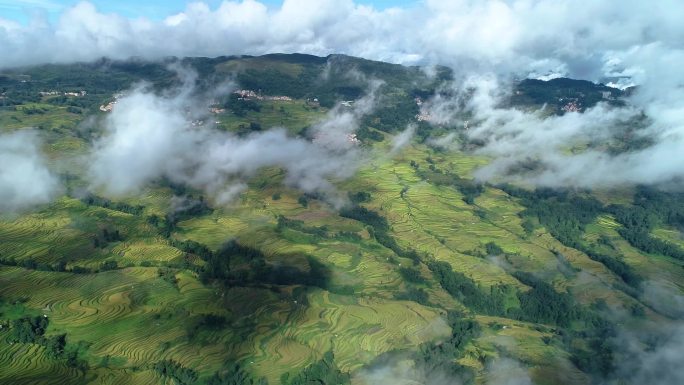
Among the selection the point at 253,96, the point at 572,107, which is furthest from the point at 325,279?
the point at 572,107

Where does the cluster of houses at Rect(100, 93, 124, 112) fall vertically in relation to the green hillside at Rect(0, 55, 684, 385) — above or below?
above

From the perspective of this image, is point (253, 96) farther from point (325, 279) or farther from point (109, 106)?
point (325, 279)

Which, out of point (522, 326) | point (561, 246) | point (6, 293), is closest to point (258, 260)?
point (6, 293)

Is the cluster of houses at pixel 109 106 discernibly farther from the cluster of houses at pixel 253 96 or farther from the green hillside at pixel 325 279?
the cluster of houses at pixel 253 96

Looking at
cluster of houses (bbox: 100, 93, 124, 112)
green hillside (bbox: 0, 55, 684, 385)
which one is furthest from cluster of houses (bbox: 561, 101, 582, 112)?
cluster of houses (bbox: 100, 93, 124, 112)

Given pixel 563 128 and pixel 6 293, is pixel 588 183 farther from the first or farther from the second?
pixel 6 293

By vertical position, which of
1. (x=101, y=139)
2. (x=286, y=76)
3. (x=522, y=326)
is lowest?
(x=522, y=326)

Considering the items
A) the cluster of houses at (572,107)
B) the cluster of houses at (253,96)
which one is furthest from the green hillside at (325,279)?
the cluster of houses at (572,107)

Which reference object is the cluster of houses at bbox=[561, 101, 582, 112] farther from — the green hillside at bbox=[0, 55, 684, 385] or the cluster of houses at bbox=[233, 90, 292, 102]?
the cluster of houses at bbox=[233, 90, 292, 102]
